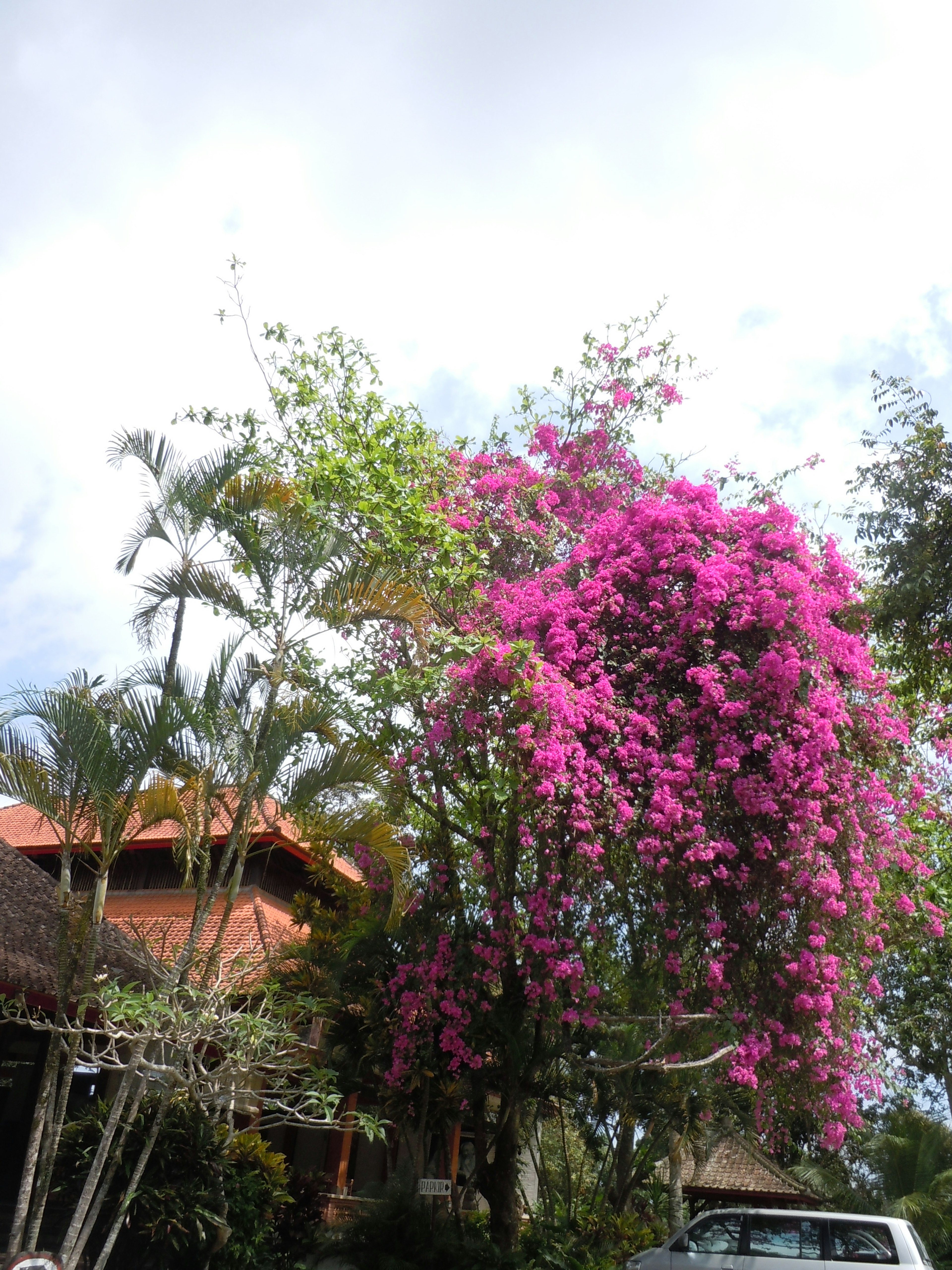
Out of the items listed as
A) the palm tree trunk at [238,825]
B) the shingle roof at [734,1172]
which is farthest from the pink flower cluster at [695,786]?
the shingle roof at [734,1172]

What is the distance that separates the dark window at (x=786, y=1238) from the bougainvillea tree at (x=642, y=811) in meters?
1.08

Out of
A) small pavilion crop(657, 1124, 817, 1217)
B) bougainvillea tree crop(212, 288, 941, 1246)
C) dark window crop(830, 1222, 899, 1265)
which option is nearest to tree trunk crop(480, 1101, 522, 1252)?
bougainvillea tree crop(212, 288, 941, 1246)

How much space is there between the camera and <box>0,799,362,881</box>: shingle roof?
1334cm

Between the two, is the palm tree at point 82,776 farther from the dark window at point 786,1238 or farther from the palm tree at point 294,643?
the dark window at point 786,1238

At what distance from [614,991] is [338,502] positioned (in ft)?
21.8

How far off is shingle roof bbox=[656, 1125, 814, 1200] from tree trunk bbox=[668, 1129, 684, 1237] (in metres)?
0.26

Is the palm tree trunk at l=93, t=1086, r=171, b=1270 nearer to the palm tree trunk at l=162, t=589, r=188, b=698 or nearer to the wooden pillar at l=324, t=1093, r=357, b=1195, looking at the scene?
the palm tree trunk at l=162, t=589, r=188, b=698

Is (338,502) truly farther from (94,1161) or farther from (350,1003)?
(94,1161)

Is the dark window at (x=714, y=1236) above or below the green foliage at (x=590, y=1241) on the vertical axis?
above

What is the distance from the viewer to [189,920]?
12930 mm

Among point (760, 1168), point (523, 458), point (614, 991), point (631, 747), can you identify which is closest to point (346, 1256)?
point (614, 991)

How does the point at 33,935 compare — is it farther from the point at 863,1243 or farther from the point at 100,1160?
the point at 863,1243

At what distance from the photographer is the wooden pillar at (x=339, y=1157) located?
13.9m

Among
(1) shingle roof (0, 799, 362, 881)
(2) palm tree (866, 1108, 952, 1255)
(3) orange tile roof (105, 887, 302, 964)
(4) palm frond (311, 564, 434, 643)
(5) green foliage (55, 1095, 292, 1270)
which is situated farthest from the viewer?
(2) palm tree (866, 1108, 952, 1255)
